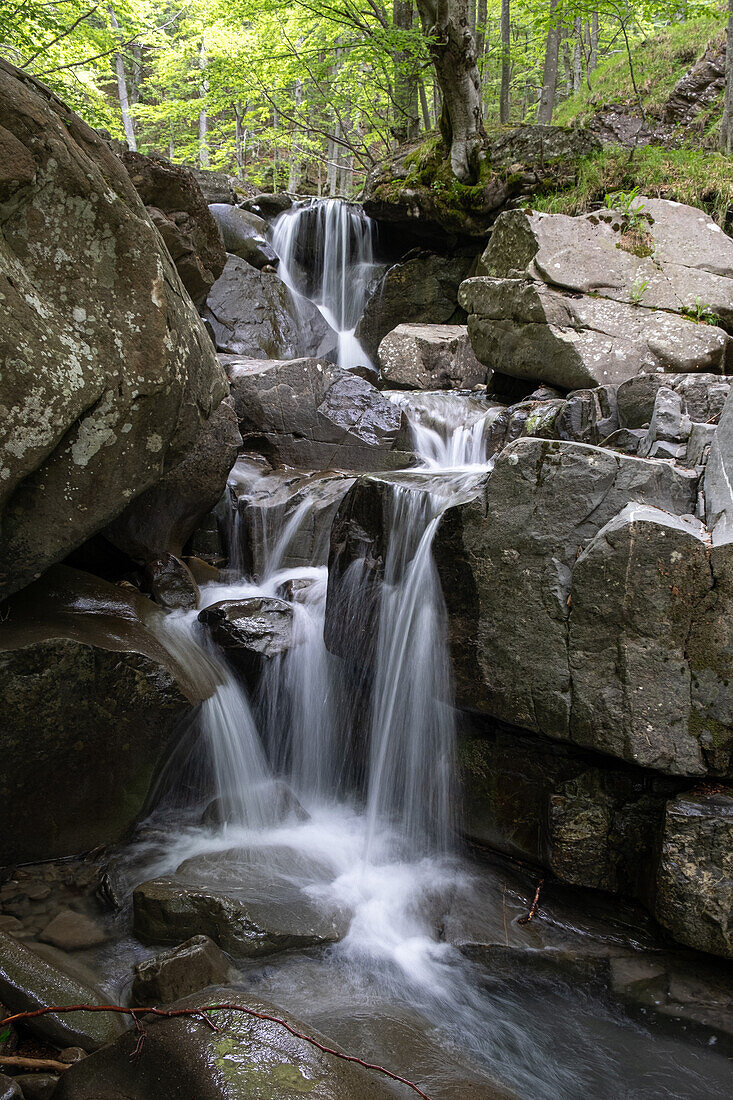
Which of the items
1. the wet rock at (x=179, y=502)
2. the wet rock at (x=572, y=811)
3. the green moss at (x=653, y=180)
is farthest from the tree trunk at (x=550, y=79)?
the wet rock at (x=572, y=811)

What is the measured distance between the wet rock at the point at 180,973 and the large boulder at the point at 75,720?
1340 millimetres

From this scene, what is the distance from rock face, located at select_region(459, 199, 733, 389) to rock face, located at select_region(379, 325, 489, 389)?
5.69ft

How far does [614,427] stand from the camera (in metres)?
6.85

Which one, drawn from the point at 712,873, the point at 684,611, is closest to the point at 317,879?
the point at 712,873

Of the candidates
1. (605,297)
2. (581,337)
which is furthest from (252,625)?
(605,297)

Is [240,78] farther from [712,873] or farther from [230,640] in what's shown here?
[712,873]

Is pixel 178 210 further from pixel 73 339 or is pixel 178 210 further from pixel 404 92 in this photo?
pixel 404 92

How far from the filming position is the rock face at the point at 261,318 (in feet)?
41.3

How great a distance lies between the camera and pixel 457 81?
11938 mm

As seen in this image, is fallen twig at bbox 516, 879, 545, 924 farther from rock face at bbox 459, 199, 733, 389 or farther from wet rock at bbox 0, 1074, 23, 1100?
rock face at bbox 459, 199, 733, 389

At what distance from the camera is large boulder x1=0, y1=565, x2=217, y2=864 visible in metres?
4.04

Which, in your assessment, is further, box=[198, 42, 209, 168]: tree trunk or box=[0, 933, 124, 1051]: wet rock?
box=[198, 42, 209, 168]: tree trunk

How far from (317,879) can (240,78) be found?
1847cm

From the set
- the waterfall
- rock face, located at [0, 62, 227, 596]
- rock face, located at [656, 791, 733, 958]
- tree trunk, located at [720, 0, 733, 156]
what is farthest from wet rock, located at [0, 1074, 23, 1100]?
tree trunk, located at [720, 0, 733, 156]
